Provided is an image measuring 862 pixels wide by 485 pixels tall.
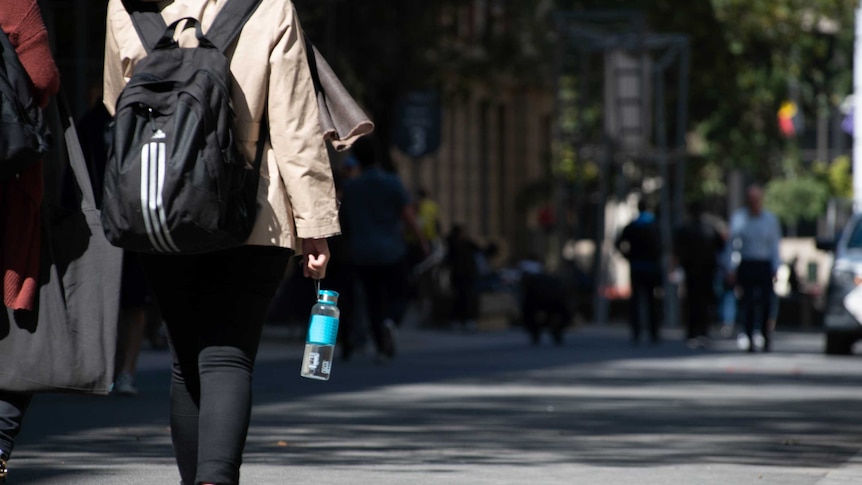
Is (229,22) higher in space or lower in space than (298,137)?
higher

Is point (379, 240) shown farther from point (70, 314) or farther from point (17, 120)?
A: point (17, 120)

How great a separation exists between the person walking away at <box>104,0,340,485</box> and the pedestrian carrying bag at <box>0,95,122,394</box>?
0.55 m

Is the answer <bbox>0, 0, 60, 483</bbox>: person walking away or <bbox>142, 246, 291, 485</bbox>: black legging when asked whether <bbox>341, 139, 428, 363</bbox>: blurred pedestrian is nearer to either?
<bbox>0, 0, 60, 483</bbox>: person walking away

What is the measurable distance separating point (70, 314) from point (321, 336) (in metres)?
0.85

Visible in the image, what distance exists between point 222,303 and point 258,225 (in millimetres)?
240

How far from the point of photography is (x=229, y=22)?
548cm

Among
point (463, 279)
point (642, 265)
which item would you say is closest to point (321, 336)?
point (642, 265)

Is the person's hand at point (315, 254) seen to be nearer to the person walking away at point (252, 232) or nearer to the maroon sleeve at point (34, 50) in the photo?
the person walking away at point (252, 232)

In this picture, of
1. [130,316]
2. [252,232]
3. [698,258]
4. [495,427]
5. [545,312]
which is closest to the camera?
[252,232]

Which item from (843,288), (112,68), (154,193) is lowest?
(843,288)

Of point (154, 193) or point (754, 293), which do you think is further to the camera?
point (754, 293)

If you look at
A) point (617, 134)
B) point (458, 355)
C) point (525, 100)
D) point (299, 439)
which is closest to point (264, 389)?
point (299, 439)

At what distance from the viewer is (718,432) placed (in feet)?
32.8

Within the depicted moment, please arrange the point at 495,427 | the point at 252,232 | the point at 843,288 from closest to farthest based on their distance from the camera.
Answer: the point at 252,232
the point at 495,427
the point at 843,288
